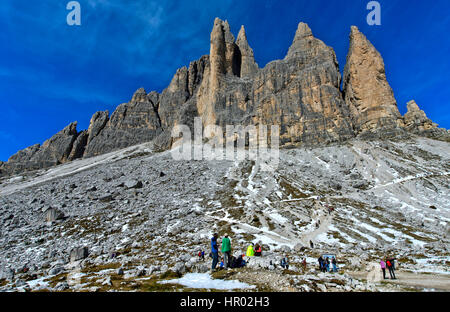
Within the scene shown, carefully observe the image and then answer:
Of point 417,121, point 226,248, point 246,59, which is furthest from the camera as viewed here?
point 246,59

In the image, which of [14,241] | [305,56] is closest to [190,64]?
[305,56]

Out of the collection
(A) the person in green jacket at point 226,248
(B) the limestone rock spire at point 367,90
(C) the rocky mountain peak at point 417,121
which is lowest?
(A) the person in green jacket at point 226,248

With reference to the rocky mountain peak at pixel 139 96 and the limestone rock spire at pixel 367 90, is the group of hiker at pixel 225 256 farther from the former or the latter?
the rocky mountain peak at pixel 139 96

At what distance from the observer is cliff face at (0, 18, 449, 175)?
105 metres

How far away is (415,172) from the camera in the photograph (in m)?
68.8

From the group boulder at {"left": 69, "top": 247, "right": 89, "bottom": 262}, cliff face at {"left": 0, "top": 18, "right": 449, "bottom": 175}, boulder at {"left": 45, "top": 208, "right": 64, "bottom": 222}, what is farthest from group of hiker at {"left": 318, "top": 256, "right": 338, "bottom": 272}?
cliff face at {"left": 0, "top": 18, "right": 449, "bottom": 175}

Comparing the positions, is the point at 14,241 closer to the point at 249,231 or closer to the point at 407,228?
the point at 249,231

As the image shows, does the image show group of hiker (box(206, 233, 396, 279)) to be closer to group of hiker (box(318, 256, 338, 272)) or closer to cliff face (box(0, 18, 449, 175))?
group of hiker (box(318, 256, 338, 272))

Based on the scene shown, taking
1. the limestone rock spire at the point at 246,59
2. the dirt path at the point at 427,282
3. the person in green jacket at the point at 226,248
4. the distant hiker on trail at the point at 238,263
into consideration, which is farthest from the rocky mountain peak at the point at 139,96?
the dirt path at the point at 427,282

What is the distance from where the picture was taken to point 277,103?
117188mm

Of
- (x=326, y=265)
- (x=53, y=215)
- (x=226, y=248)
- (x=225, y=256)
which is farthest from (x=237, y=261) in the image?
(x=53, y=215)

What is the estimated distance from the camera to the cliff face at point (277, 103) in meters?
105

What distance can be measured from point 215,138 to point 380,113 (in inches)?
2936

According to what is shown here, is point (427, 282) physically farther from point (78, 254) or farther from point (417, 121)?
point (417, 121)
